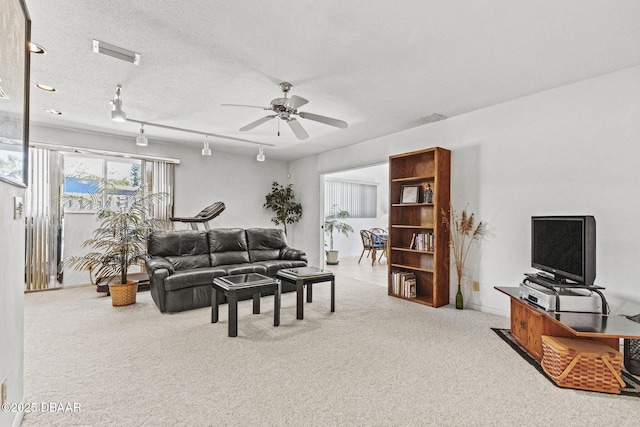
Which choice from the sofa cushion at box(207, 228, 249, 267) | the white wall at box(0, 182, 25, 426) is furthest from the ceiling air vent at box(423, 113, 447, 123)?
the white wall at box(0, 182, 25, 426)

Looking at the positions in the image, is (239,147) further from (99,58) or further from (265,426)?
(265,426)

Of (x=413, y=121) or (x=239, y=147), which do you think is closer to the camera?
(x=413, y=121)

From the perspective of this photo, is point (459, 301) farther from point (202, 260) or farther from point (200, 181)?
Result: point (200, 181)

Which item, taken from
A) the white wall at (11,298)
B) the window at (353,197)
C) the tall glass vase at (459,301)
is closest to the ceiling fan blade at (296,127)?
the white wall at (11,298)

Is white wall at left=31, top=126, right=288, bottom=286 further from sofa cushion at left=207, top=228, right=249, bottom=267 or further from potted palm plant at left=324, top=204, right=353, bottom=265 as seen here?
potted palm plant at left=324, top=204, right=353, bottom=265

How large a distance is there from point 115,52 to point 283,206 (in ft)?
15.1

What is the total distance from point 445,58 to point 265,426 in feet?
9.63

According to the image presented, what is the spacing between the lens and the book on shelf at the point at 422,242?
13.6ft

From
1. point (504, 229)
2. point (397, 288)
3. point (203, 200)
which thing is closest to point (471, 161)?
point (504, 229)

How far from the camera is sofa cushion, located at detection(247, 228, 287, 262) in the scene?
16.4 ft

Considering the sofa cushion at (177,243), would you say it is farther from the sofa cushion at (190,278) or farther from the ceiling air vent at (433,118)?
the ceiling air vent at (433,118)

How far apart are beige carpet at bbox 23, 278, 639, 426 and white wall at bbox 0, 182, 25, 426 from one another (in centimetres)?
34

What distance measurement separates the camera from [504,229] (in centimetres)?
357

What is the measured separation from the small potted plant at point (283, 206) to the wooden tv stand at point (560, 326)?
15.1 ft
